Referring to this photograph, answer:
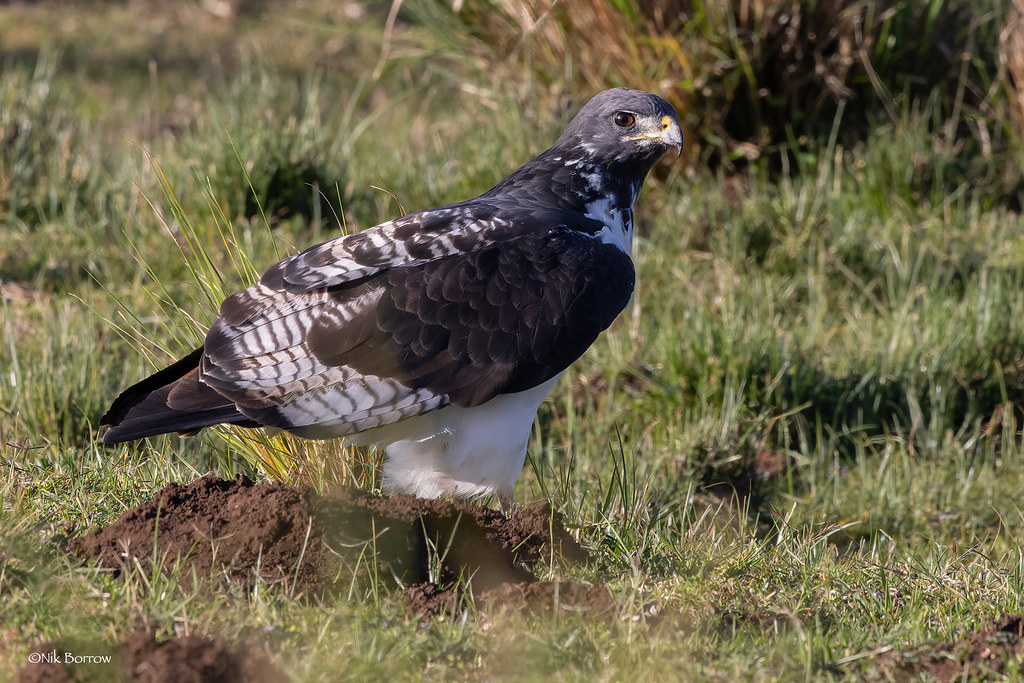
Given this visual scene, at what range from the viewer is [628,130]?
13.5ft

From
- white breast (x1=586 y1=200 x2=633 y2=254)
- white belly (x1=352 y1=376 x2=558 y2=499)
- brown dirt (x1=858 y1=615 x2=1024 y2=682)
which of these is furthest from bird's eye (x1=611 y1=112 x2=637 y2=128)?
brown dirt (x1=858 y1=615 x2=1024 y2=682)

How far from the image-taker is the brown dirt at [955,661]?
2736mm

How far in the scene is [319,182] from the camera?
620 cm

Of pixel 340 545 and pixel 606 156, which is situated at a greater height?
pixel 606 156

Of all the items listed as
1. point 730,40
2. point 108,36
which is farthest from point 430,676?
point 108,36

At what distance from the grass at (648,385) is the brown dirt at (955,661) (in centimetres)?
4

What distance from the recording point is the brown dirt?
274 centimetres

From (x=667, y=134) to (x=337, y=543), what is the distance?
72.2 inches

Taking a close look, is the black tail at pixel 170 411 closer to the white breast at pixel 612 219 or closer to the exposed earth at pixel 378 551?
the exposed earth at pixel 378 551

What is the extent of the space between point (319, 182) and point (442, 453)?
2.92 meters

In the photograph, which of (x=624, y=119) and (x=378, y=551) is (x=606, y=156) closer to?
(x=624, y=119)

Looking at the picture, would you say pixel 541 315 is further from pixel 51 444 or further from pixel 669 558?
pixel 51 444

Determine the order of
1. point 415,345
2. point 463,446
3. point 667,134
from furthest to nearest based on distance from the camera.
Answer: point 667,134 → point 463,446 → point 415,345

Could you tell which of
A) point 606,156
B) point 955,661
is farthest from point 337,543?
point 606,156
